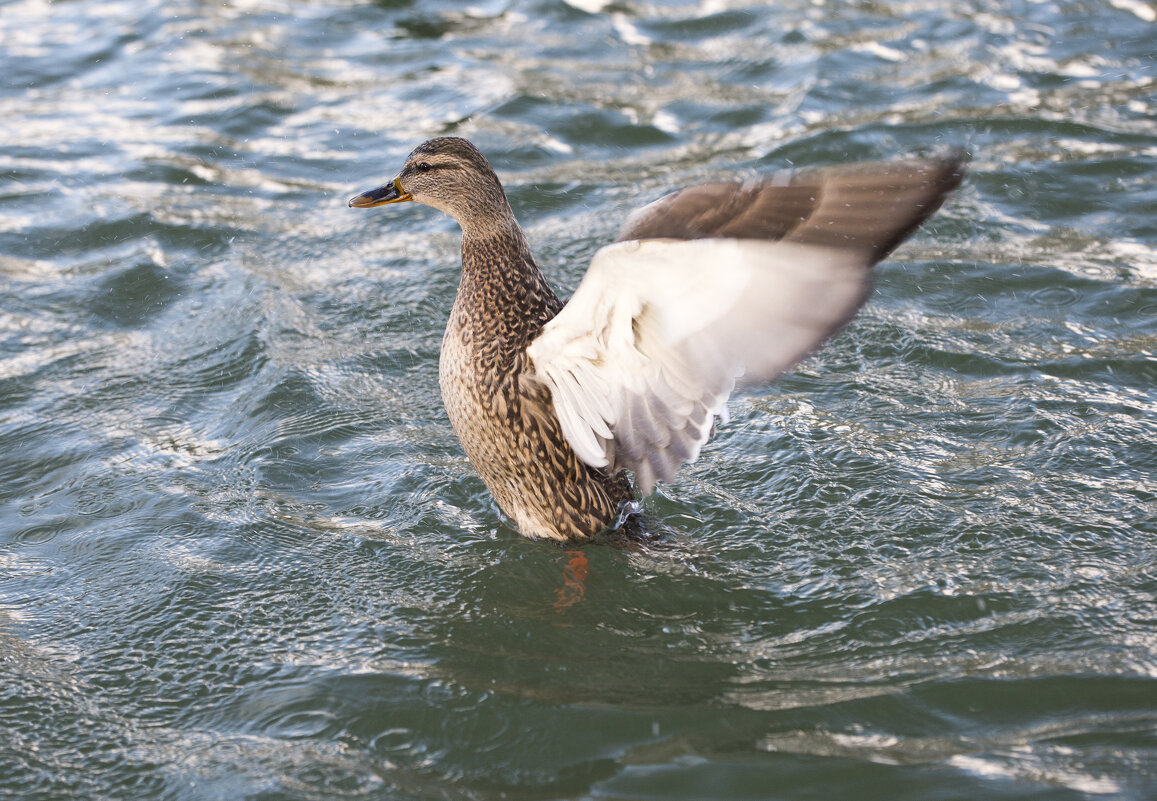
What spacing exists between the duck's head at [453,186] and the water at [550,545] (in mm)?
1149

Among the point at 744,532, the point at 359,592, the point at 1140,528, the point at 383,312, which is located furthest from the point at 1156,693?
the point at 383,312

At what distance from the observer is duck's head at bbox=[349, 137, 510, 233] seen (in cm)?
460

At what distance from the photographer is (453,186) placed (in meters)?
4.66

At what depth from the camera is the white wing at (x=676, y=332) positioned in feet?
10.9

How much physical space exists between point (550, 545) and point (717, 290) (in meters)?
1.61

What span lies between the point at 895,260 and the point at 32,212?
539cm

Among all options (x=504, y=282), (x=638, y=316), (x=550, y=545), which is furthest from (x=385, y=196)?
(x=638, y=316)

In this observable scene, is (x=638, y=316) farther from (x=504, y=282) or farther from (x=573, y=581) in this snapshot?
(x=573, y=581)

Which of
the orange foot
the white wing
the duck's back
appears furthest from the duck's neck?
the orange foot

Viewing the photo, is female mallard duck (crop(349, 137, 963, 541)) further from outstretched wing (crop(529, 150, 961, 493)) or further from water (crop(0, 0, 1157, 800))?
water (crop(0, 0, 1157, 800))

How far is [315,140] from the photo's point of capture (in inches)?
338

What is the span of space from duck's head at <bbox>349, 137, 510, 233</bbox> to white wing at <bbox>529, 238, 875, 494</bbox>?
2.77 feet

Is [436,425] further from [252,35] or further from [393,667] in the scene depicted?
[252,35]

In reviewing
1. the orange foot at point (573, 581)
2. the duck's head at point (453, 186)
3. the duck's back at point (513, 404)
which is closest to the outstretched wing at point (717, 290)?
the duck's back at point (513, 404)
